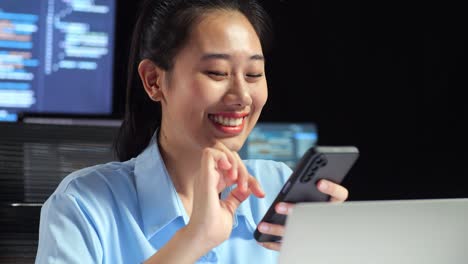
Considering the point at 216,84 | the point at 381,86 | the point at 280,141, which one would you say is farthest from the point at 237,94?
the point at 381,86

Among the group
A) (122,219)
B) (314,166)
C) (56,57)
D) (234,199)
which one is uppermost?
(314,166)

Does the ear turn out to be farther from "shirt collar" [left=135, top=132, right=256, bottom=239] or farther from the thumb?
the thumb

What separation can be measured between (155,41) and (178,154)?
0.67ft

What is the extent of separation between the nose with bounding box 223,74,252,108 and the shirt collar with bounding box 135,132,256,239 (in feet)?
0.61

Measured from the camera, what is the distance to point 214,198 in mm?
1035

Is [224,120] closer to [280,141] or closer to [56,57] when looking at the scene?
[280,141]

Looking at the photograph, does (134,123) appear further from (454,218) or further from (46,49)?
(46,49)

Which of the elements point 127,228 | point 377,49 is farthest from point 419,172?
point 127,228

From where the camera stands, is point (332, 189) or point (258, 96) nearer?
point (332, 189)

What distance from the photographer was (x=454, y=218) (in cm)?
85

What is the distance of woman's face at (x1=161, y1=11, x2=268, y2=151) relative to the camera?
4.01ft

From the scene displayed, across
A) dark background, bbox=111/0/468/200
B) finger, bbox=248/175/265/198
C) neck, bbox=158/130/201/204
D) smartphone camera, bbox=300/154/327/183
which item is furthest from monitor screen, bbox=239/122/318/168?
smartphone camera, bbox=300/154/327/183

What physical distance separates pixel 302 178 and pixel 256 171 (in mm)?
527

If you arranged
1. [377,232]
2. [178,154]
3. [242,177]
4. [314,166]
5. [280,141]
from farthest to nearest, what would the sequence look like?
[280,141], [178,154], [242,177], [314,166], [377,232]
